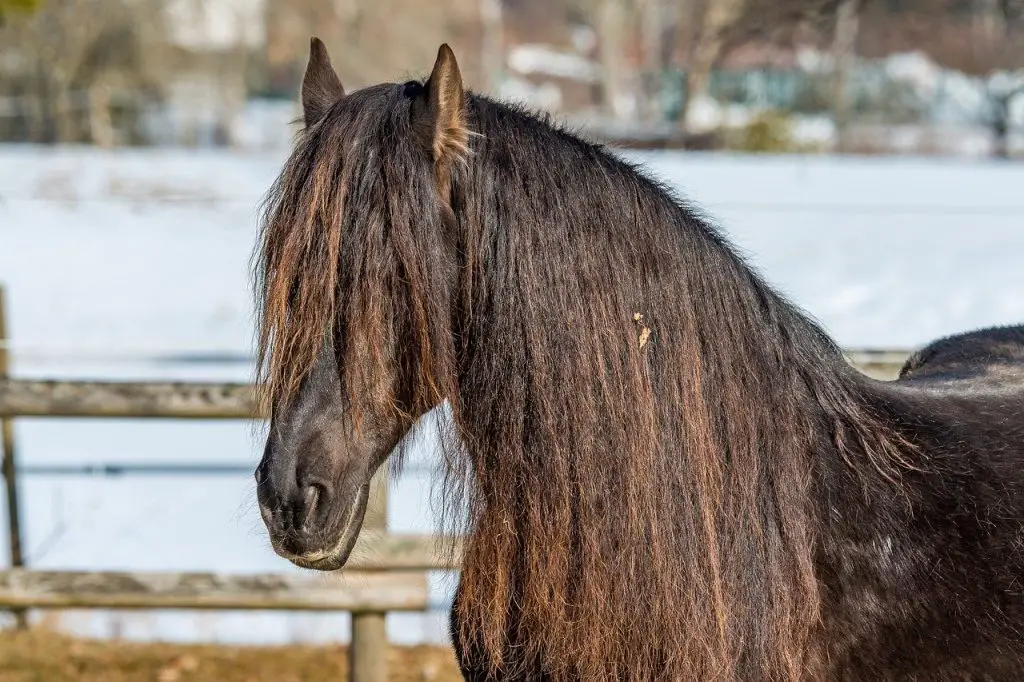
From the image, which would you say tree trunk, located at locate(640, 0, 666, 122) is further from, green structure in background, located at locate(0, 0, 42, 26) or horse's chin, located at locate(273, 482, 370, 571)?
horse's chin, located at locate(273, 482, 370, 571)

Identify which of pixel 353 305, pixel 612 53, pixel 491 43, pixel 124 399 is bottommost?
pixel 124 399

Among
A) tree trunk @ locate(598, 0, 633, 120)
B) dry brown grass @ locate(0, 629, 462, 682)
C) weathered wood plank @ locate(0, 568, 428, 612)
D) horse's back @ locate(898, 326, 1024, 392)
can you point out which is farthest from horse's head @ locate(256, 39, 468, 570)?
tree trunk @ locate(598, 0, 633, 120)

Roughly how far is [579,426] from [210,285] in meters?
10.3

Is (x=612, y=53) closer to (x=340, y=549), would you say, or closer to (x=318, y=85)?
(x=318, y=85)

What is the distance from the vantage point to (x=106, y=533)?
231 inches

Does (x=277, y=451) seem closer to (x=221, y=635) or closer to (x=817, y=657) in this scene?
(x=817, y=657)

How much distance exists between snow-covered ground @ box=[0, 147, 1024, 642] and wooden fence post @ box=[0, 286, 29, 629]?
0.83 ft

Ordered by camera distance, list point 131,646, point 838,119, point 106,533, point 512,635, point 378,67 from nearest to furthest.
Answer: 1. point 512,635
2. point 131,646
3. point 106,533
4. point 838,119
5. point 378,67

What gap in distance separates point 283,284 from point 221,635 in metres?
3.82

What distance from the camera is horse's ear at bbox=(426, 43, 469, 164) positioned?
5.94 feet

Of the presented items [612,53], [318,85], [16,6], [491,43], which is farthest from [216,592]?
[612,53]

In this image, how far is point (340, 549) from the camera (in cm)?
179

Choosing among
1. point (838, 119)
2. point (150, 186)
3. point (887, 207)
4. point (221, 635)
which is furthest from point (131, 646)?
point (838, 119)

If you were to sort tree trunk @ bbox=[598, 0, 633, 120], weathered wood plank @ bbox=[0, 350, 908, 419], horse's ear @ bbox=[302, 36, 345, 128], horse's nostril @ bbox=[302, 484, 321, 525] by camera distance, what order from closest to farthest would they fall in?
horse's nostril @ bbox=[302, 484, 321, 525]
horse's ear @ bbox=[302, 36, 345, 128]
weathered wood plank @ bbox=[0, 350, 908, 419]
tree trunk @ bbox=[598, 0, 633, 120]
